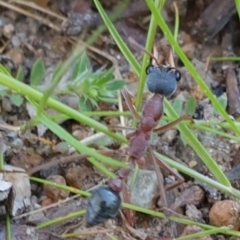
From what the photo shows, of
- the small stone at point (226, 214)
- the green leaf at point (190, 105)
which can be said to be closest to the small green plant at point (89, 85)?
the green leaf at point (190, 105)

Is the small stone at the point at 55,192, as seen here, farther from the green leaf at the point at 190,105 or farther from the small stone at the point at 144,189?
the green leaf at the point at 190,105

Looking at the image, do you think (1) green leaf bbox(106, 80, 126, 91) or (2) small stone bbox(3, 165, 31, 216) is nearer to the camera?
(2) small stone bbox(3, 165, 31, 216)

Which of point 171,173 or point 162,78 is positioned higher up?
A: point 162,78

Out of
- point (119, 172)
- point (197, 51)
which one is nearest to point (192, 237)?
point (119, 172)

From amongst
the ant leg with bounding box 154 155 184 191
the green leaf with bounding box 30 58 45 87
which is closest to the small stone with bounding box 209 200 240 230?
the ant leg with bounding box 154 155 184 191

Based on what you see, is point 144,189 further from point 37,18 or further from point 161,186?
point 37,18

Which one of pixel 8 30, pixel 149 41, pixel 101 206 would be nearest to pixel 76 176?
pixel 101 206

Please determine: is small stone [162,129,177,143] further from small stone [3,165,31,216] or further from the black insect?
small stone [3,165,31,216]
